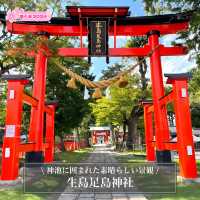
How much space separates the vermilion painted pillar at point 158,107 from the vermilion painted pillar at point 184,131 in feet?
7.37

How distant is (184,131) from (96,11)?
5.57 m

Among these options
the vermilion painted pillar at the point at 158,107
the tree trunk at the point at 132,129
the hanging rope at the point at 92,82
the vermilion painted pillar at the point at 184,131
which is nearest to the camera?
the vermilion painted pillar at the point at 184,131

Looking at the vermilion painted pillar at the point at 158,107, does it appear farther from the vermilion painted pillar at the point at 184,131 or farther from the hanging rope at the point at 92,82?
the vermilion painted pillar at the point at 184,131

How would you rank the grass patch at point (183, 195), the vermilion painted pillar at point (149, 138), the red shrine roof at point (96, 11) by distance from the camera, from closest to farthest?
the grass patch at point (183, 195), the red shrine roof at point (96, 11), the vermilion painted pillar at point (149, 138)

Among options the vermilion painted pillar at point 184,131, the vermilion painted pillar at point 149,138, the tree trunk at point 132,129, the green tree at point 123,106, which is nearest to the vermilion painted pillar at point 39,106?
the vermilion painted pillar at point 184,131

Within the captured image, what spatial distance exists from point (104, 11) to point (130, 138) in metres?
22.8

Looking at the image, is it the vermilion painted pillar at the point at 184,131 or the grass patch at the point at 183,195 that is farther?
the vermilion painted pillar at the point at 184,131

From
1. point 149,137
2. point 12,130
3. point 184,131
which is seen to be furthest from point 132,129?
point 12,130

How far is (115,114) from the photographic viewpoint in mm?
33344

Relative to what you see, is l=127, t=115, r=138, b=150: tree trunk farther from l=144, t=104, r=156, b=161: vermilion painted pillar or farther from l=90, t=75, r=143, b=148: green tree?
l=144, t=104, r=156, b=161: vermilion painted pillar

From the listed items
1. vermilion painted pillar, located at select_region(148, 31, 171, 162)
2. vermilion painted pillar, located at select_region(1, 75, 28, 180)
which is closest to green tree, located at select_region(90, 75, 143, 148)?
vermilion painted pillar, located at select_region(148, 31, 171, 162)

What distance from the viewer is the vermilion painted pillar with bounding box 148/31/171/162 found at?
1283 cm

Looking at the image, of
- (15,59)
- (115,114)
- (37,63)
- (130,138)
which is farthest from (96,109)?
(37,63)

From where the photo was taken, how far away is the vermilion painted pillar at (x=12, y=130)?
9742mm
